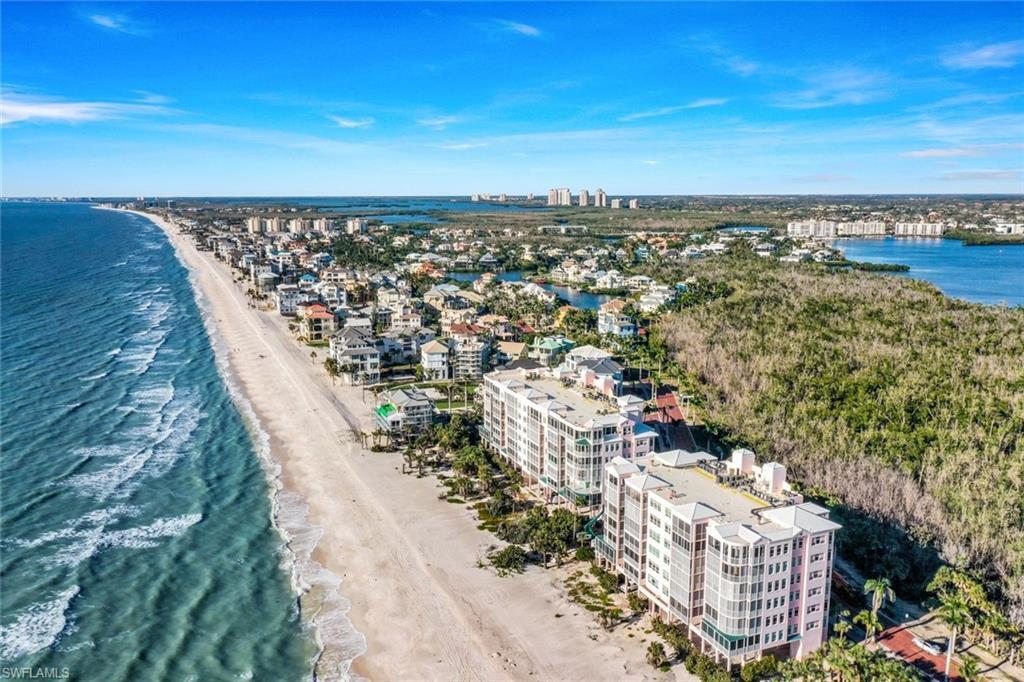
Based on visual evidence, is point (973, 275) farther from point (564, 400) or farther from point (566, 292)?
point (564, 400)

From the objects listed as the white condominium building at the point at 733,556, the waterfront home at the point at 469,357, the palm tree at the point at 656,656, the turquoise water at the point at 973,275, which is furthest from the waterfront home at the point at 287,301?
the turquoise water at the point at 973,275

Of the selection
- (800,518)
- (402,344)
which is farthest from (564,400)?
(402,344)

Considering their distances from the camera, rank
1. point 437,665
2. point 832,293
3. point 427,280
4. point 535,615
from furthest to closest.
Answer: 1. point 427,280
2. point 832,293
3. point 535,615
4. point 437,665

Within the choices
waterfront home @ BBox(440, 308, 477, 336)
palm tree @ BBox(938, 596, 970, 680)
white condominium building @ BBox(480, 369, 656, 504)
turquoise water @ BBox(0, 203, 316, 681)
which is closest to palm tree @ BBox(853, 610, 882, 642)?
palm tree @ BBox(938, 596, 970, 680)

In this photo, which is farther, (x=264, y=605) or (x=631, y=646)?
(x=264, y=605)

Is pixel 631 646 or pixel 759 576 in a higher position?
pixel 759 576

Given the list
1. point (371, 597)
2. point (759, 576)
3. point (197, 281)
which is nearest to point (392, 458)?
point (371, 597)

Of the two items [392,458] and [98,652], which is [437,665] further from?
[392,458]

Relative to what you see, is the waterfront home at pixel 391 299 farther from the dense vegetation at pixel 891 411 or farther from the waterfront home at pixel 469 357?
the dense vegetation at pixel 891 411
